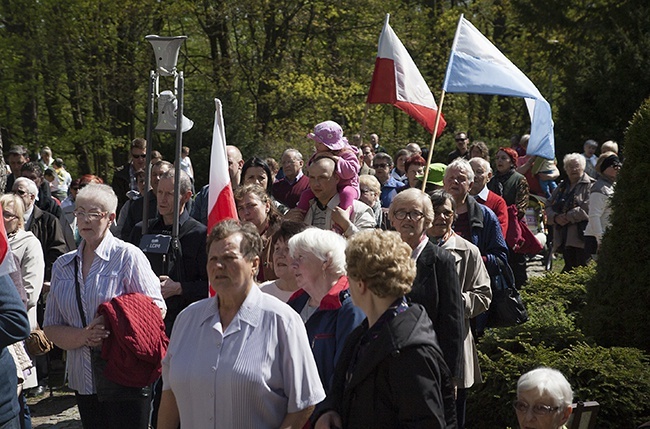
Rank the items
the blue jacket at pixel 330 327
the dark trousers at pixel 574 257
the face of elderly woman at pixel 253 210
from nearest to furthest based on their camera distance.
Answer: the blue jacket at pixel 330 327 < the face of elderly woman at pixel 253 210 < the dark trousers at pixel 574 257

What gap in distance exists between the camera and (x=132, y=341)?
5.89m

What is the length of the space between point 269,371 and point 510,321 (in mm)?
3793

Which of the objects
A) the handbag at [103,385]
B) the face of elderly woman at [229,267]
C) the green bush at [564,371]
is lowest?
the green bush at [564,371]

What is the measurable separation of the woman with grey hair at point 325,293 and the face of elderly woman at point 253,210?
2270mm

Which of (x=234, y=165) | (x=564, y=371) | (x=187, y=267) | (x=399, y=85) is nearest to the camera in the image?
(x=564, y=371)

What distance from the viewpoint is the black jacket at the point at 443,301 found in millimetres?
6023

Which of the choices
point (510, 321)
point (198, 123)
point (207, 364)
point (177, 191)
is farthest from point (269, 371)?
point (198, 123)

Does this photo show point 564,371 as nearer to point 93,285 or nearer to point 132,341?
point 132,341

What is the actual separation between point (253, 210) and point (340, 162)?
70 centimetres

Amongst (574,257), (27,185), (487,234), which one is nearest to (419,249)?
(487,234)

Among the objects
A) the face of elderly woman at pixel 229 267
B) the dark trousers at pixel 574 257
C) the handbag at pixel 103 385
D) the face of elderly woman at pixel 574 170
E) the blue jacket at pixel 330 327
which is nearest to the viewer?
the face of elderly woman at pixel 229 267

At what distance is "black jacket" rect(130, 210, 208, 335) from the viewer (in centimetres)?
714

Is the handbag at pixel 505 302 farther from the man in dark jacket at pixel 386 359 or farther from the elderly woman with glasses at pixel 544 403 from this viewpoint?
the man in dark jacket at pixel 386 359

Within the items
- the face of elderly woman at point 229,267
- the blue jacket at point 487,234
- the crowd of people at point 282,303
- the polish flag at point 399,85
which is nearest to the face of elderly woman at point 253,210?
the crowd of people at point 282,303
